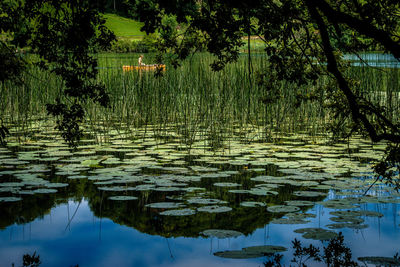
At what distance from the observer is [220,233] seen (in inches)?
95.9

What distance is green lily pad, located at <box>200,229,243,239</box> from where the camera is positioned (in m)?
2.41

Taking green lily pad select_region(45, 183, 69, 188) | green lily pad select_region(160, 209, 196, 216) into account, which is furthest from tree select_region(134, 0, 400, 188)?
green lily pad select_region(45, 183, 69, 188)

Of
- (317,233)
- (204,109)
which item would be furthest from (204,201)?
(204,109)

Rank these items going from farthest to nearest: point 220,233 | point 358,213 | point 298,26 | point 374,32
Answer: point 298,26 < point 358,213 < point 220,233 < point 374,32

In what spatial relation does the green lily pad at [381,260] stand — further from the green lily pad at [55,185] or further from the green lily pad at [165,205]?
the green lily pad at [55,185]

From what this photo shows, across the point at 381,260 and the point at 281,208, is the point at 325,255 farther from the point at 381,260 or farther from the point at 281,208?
the point at 281,208

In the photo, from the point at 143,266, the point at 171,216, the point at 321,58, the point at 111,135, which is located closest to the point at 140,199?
the point at 171,216

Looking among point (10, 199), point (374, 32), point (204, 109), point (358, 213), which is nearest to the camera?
point (374, 32)

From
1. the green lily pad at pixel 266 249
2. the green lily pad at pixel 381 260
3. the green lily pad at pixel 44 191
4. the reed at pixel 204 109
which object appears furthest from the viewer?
the reed at pixel 204 109

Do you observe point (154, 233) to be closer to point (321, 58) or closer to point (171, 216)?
point (171, 216)

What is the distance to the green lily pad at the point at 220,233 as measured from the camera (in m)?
2.41

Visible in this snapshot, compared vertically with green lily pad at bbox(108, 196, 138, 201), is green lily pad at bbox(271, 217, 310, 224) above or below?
below

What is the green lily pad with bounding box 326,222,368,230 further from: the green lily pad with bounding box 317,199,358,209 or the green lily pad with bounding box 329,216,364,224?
the green lily pad with bounding box 317,199,358,209

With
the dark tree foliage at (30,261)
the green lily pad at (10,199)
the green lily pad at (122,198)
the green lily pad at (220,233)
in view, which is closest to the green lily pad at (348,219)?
the green lily pad at (220,233)
